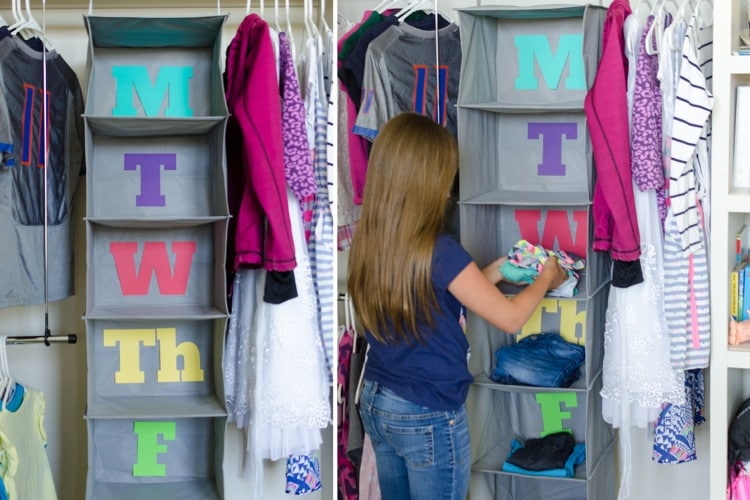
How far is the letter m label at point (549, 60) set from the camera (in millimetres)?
2662

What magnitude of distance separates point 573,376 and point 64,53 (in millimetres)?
1847

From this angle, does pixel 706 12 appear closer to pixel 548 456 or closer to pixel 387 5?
pixel 387 5

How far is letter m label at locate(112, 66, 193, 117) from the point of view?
2787 mm

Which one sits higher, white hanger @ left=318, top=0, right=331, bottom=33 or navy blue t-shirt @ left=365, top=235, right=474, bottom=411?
white hanger @ left=318, top=0, right=331, bottom=33

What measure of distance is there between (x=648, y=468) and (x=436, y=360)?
1.36m

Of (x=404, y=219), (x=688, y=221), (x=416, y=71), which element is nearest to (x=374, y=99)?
(x=416, y=71)

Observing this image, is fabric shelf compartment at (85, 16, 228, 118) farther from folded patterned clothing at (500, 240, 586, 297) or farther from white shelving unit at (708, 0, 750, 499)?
white shelving unit at (708, 0, 750, 499)

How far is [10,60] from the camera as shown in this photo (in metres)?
2.61

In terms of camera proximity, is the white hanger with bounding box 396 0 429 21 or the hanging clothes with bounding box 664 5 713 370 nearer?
the hanging clothes with bounding box 664 5 713 370

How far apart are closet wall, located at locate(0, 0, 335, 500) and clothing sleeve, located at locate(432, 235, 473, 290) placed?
1173 mm

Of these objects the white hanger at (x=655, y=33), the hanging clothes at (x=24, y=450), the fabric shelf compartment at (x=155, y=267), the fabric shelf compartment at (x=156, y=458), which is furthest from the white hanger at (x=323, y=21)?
the hanging clothes at (x=24, y=450)

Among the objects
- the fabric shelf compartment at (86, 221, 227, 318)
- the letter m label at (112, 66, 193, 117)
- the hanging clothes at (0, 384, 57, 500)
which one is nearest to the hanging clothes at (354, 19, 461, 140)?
the letter m label at (112, 66, 193, 117)

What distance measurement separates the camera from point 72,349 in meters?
3.15

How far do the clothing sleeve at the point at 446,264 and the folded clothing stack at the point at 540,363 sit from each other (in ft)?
2.20
